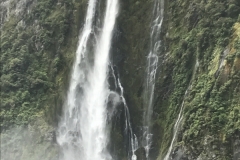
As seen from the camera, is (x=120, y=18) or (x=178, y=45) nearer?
(x=178, y=45)

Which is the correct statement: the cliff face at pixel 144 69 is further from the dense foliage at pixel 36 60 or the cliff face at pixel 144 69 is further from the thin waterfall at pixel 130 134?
the thin waterfall at pixel 130 134

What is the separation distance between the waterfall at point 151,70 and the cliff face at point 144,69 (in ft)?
1.20

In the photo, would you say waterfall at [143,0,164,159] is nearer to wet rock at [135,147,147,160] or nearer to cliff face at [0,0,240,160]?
wet rock at [135,147,147,160]

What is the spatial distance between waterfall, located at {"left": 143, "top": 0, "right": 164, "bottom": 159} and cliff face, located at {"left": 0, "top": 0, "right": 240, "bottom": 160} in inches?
14.4

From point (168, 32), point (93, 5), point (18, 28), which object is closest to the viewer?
point (168, 32)

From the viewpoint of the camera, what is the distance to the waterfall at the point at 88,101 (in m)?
24.3

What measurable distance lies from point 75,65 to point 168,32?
7652mm

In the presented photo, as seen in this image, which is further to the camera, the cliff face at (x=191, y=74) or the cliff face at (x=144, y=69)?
the cliff face at (x=144, y=69)

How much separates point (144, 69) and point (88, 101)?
4680 mm

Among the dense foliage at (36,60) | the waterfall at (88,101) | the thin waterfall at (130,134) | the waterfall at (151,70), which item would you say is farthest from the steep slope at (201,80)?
the dense foliage at (36,60)

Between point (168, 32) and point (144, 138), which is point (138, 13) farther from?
point (144, 138)

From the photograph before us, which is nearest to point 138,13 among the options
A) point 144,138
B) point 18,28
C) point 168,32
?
point 168,32

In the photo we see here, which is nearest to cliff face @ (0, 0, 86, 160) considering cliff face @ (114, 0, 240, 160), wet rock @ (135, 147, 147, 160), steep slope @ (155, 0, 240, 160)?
cliff face @ (114, 0, 240, 160)

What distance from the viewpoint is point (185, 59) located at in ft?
66.7
